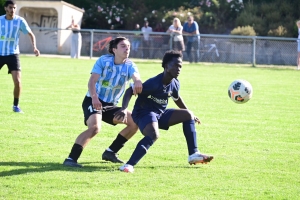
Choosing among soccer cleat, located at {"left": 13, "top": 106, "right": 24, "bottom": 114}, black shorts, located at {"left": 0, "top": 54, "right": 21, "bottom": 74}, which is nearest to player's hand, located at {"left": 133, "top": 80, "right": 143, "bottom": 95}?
soccer cleat, located at {"left": 13, "top": 106, "right": 24, "bottom": 114}

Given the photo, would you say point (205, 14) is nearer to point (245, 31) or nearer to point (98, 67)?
point (245, 31)

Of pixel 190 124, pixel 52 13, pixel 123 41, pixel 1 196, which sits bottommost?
pixel 1 196

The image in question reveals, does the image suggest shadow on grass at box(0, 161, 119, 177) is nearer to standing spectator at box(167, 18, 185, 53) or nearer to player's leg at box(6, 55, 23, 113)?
player's leg at box(6, 55, 23, 113)

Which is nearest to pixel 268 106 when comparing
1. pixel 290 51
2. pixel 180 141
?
pixel 180 141

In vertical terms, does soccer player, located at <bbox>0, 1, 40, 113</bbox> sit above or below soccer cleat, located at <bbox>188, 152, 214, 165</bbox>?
above

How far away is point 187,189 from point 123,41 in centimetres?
206

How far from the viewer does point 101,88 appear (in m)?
7.23

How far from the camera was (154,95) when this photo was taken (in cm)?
690

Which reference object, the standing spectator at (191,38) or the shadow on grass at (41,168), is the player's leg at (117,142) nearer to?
the shadow on grass at (41,168)

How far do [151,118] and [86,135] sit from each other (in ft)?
2.47

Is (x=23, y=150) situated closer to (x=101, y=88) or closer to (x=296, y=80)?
(x=101, y=88)

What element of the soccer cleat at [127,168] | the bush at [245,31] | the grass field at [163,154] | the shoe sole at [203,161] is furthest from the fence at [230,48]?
the soccer cleat at [127,168]

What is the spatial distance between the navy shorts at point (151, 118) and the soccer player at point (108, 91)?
19 cm

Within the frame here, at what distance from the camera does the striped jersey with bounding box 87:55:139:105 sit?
7.09 metres
